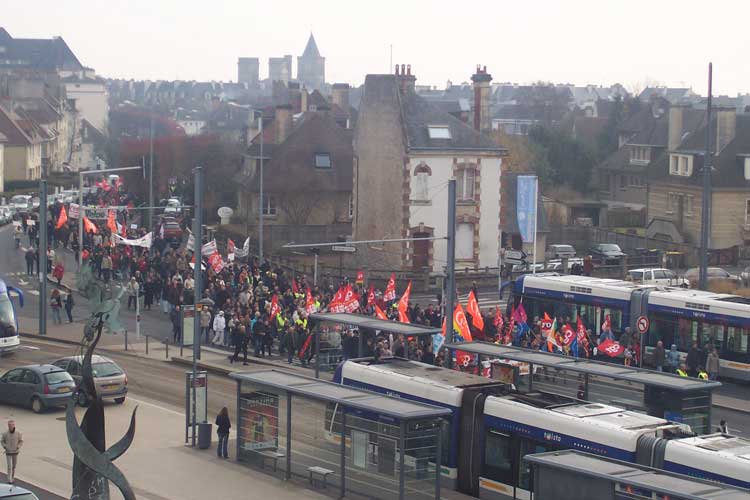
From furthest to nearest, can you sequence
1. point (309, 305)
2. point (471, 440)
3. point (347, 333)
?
point (309, 305)
point (347, 333)
point (471, 440)

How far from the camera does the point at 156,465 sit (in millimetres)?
27562

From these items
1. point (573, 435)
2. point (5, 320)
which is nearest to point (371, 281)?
point (5, 320)

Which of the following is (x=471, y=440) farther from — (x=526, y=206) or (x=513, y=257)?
(x=526, y=206)

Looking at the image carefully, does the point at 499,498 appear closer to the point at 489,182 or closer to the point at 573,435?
the point at 573,435

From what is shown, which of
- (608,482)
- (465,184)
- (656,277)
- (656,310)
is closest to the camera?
(608,482)

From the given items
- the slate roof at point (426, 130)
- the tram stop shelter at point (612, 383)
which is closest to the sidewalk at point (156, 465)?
the tram stop shelter at point (612, 383)

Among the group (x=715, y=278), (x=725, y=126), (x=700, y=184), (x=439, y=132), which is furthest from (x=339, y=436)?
(x=725, y=126)

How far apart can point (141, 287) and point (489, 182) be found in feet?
65.7

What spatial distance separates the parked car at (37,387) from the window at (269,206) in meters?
43.5

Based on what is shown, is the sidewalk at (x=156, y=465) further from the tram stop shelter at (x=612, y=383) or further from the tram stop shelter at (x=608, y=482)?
the tram stop shelter at (x=608, y=482)

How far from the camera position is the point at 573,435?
2339 centimetres

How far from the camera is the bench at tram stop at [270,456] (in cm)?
2698

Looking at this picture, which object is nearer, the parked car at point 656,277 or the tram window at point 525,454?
the tram window at point 525,454

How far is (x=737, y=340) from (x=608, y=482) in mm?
19664
